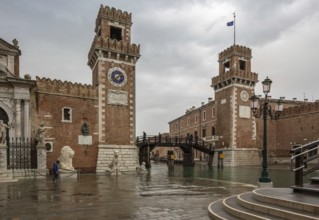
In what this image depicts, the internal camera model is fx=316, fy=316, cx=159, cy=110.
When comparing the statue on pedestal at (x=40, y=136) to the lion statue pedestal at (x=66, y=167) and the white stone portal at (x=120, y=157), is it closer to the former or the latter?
the lion statue pedestal at (x=66, y=167)

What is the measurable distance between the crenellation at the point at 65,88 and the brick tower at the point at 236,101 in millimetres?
18775

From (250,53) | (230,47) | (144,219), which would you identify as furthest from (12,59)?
(250,53)

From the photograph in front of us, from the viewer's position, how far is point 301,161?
891cm

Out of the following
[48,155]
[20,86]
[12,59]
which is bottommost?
[48,155]

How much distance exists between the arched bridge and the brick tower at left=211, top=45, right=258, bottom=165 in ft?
7.26

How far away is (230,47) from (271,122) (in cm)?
1235

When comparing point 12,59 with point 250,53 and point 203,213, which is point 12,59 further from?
point 250,53

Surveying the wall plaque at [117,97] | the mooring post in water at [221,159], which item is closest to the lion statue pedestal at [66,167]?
the wall plaque at [117,97]

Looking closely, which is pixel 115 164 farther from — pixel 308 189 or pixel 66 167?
pixel 308 189

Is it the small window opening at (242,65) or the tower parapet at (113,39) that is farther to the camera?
the small window opening at (242,65)

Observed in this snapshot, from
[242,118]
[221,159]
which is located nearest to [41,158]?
[221,159]

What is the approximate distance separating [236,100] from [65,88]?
847 inches

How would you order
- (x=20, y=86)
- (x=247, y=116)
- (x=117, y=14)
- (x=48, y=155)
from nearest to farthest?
(x=20, y=86)
(x=48, y=155)
(x=117, y=14)
(x=247, y=116)

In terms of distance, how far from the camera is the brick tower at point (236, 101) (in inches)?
1517
